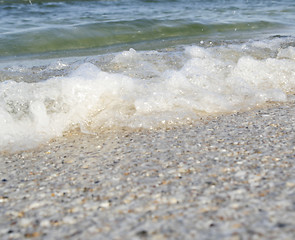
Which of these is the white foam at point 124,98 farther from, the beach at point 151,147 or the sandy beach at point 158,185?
the sandy beach at point 158,185

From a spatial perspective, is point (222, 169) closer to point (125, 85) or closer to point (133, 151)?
point (133, 151)

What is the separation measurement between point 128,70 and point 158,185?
2.34 meters

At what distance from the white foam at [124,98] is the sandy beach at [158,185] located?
20 centimetres

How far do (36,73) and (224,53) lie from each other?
213 cm

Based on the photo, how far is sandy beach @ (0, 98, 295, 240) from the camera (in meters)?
1.33

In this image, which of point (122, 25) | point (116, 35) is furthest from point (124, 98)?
A: point (122, 25)

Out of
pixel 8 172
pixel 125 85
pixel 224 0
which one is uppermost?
pixel 224 0

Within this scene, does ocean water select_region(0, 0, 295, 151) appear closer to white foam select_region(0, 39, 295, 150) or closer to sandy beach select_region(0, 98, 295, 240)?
white foam select_region(0, 39, 295, 150)

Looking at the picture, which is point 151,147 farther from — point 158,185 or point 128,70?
point 128,70

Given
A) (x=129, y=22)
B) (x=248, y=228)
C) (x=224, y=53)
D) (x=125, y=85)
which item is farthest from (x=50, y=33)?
Answer: (x=248, y=228)

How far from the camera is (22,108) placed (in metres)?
2.72

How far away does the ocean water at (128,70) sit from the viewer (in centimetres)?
267

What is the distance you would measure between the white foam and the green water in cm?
261

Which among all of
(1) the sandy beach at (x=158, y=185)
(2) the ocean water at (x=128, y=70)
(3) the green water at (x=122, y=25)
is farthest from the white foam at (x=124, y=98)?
(3) the green water at (x=122, y=25)
